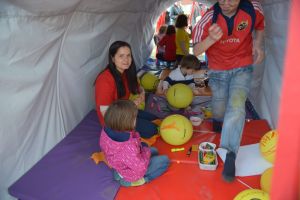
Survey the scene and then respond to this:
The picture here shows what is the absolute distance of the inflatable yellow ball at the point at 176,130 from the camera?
2.83 metres

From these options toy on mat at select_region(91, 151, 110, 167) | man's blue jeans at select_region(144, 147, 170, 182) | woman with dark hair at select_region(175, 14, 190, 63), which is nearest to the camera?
man's blue jeans at select_region(144, 147, 170, 182)

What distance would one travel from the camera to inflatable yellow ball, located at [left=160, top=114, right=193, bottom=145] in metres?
2.83

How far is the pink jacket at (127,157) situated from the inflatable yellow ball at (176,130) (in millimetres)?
528

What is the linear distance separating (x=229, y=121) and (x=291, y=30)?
1889mm

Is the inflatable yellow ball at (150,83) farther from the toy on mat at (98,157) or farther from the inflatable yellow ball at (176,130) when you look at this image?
the toy on mat at (98,157)

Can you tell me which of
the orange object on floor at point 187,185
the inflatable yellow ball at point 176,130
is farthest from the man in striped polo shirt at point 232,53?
the inflatable yellow ball at point 176,130

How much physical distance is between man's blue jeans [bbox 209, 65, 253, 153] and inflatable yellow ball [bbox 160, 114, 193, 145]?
0.36 m

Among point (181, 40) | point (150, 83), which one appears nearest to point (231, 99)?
point (150, 83)

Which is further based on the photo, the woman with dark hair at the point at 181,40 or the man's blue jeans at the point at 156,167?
the woman with dark hair at the point at 181,40

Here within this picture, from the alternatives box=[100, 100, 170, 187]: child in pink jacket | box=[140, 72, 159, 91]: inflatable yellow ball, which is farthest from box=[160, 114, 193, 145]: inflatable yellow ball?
box=[140, 72, 159, 91]: inflatable yellow ball

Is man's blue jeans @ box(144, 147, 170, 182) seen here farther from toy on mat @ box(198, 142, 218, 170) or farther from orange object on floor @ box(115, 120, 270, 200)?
Result: toy on mat @ box(198, 142, 218, 170)

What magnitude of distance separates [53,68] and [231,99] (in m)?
1.64

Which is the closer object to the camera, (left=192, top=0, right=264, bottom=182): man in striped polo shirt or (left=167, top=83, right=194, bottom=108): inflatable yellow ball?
(left=192, top=0, right=264, bottom=182): man in striped polo shirt

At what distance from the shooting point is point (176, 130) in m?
2.82
